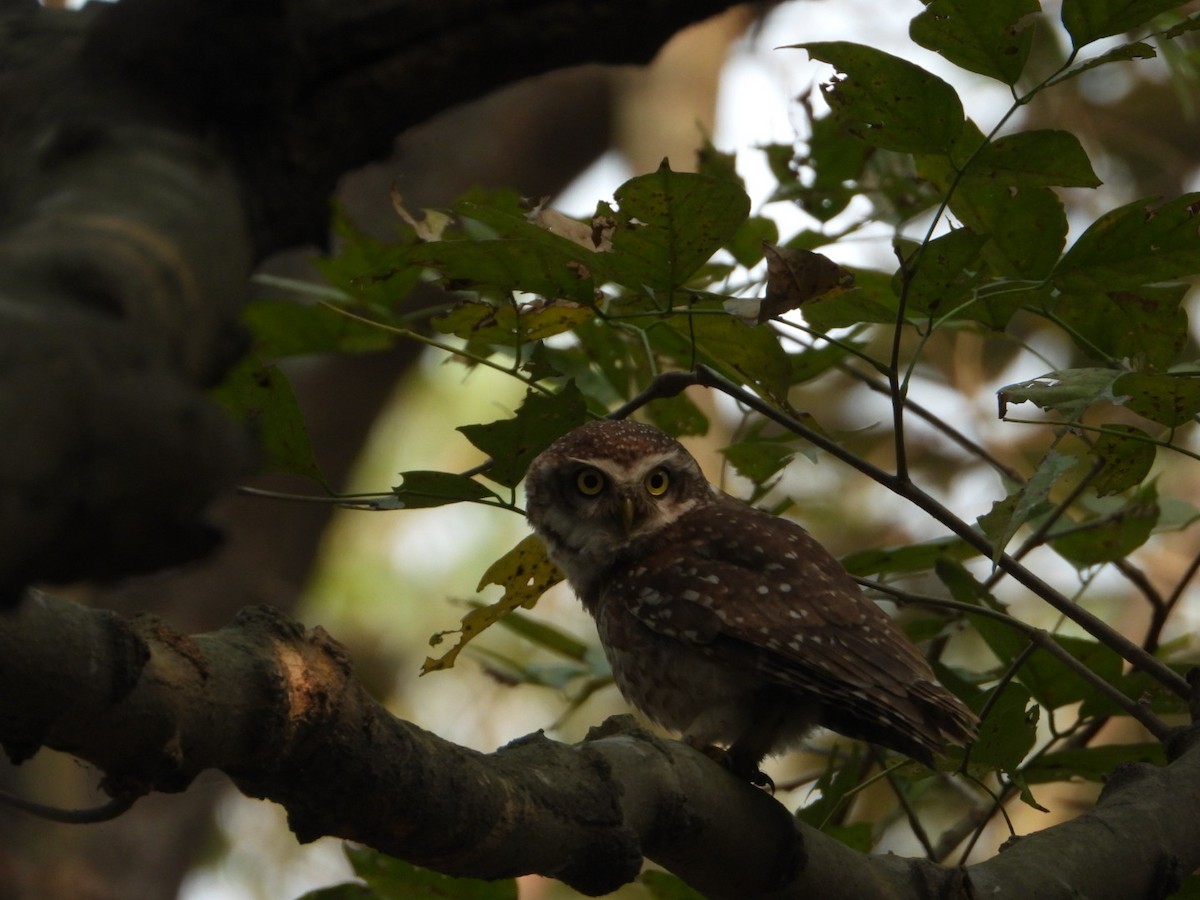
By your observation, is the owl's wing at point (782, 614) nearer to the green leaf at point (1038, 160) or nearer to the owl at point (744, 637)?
the owl at point (744, 637)

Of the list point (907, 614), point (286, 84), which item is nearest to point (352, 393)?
point (907, 614)

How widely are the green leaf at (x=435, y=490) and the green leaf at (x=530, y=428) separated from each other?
87 millimetres

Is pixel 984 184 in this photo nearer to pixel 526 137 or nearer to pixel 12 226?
pixel 12 226

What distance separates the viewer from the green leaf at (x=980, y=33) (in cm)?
213

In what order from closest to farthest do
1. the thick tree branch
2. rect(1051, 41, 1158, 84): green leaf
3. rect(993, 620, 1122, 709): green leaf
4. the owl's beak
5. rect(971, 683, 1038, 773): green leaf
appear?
the thick tree branch < rect(1051, 41, 1158, 84): green leaf < rect(971, 683, 1038, 773): green leaf < rect(993, 620, 1122, 709): green leaf < the owl's beak

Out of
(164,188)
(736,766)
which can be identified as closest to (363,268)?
(736,766)

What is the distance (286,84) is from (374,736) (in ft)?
2.72

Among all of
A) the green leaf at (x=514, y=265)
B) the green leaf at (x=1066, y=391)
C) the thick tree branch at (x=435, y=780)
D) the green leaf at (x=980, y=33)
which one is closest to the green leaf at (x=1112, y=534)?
the thick tree branch at (x=435, y=780)

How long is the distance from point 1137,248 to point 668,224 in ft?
2.79

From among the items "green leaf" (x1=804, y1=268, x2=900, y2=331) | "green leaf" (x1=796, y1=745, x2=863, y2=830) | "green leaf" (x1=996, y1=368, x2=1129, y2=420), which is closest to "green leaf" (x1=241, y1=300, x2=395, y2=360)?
"green leaf" (x1=804, y1=268, x2=900, y2=331)

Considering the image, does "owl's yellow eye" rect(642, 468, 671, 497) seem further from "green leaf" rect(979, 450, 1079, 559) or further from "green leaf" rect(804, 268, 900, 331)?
"green leaf" rect(979, 450, 1079, 559)

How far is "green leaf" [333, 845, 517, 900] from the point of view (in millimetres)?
2623

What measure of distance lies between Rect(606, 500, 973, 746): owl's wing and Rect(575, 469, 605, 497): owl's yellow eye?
0.42 meters

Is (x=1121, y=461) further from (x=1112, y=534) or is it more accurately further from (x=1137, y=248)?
(x=1112, y=534)
